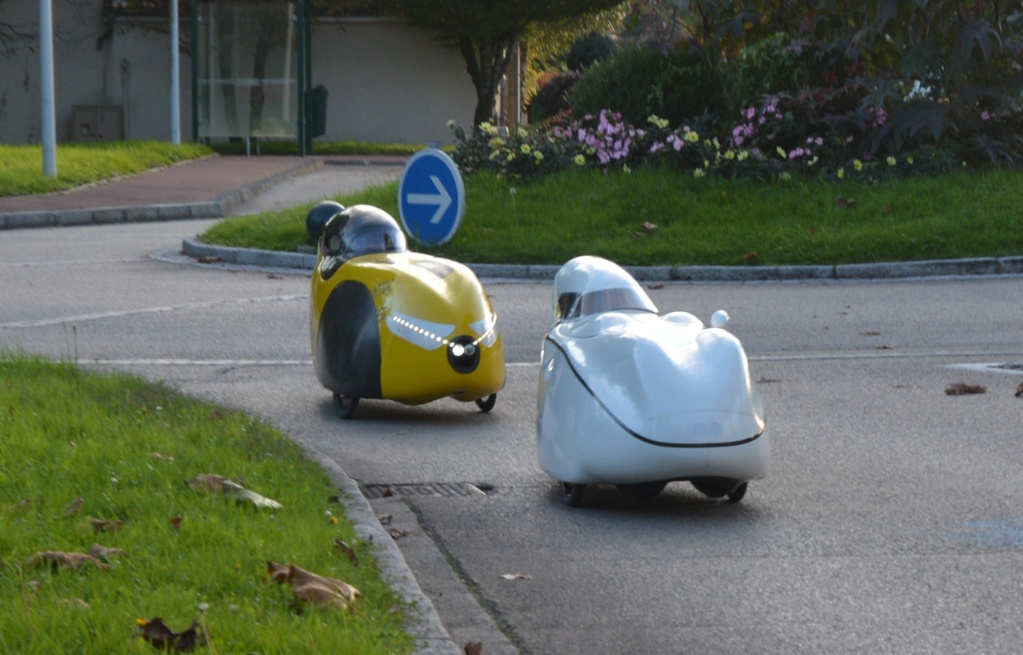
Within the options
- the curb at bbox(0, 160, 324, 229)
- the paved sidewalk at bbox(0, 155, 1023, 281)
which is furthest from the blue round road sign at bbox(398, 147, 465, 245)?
the curb at bbox(0, 160, 324, 229)

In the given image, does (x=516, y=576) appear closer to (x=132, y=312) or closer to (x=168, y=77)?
(x=132, y=312)

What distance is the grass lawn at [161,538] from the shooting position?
A: 383 centimetres

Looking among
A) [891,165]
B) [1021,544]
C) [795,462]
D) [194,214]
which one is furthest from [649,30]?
[1021,544]

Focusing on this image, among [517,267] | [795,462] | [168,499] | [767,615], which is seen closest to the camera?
[767,615]

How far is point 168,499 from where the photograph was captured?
5160 millimetres

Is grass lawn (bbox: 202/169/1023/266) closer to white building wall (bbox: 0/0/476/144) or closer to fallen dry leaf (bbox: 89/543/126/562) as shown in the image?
fallen dry leaf (bbox: 89/543/126/562)

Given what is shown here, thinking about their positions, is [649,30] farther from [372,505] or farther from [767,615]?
[767,615]

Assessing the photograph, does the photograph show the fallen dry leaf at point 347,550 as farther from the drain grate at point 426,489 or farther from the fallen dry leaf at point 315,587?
the drain grate at point 426,489

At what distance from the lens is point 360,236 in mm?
8148

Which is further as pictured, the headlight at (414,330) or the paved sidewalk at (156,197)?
the paved sidewalk at (156,197)

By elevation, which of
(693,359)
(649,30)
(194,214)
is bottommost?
(194,214)

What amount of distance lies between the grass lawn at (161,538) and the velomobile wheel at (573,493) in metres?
0.94

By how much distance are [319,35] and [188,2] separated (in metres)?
3.15

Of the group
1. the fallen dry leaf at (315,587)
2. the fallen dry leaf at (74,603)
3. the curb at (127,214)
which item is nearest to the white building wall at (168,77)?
the curb at (127,214)
